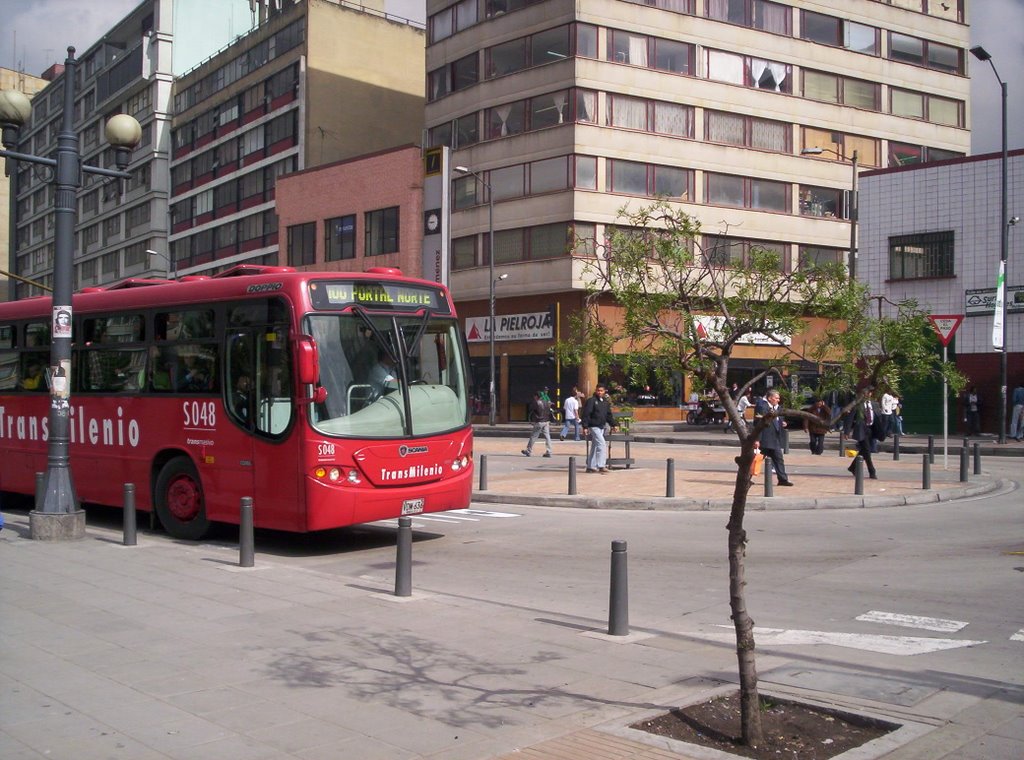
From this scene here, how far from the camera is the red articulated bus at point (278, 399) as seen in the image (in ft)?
37.4

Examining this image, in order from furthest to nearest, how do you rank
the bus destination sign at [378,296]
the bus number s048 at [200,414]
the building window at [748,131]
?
the building window at [748,131] → the bus number s048 at [200,414] → the bus destination sign at [378,296]

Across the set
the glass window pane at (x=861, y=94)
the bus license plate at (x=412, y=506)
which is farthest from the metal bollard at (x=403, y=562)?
the glass window pane at (x=861, y=94)

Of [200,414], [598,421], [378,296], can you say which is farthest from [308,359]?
[598,421]

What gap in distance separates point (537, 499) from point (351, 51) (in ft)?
168

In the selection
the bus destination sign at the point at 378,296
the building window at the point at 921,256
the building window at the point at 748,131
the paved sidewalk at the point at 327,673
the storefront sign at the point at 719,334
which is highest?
the building window at the point at 748,131

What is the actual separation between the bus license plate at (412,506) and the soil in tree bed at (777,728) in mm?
6380

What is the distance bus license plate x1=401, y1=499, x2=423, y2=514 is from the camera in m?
11.9

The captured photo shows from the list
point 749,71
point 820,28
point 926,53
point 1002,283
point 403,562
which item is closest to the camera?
A: point 403,562

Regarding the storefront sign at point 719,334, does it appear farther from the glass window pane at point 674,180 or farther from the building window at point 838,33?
the building window at point 838,33

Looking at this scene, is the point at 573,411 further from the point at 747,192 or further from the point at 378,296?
the point at 378,296

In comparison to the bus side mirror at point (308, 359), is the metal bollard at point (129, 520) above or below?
below

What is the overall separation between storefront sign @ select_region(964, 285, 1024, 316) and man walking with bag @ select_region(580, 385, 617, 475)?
1877cm

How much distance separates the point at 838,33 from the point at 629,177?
1564cm

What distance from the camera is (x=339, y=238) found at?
5659 cm
